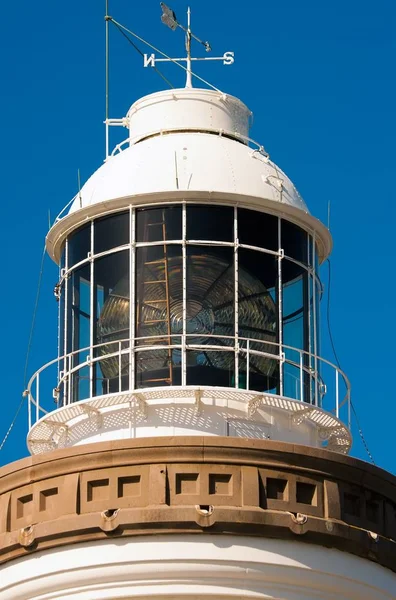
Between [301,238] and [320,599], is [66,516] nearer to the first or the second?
[320,599]

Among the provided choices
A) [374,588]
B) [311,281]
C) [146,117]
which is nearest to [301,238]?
[311,281]

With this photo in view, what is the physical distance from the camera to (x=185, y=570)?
22453 millimetres

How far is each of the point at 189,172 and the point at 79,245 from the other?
1558 mm

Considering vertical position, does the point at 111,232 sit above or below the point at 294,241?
below

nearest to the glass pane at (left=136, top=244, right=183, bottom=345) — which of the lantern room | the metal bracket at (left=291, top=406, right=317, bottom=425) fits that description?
the lantern room

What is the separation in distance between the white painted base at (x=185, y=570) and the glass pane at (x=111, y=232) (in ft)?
12.5

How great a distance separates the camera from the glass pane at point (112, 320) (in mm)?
24172

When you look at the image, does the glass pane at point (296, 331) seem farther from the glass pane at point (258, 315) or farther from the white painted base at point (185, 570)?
the white painted base at point (185, 570)

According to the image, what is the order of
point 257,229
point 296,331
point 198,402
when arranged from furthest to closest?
point 296,331, point 257,229, point 198,402

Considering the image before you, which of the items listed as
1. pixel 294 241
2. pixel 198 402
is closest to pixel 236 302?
pixel 294 241

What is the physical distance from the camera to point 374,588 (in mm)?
23297

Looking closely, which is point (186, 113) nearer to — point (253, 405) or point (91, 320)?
point (91, 320)

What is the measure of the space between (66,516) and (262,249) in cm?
405

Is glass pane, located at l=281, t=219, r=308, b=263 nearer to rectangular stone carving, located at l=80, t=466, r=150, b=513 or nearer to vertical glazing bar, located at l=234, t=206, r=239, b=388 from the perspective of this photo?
vertical glazing bar, located at l=234, t=206, r=239, b=388
